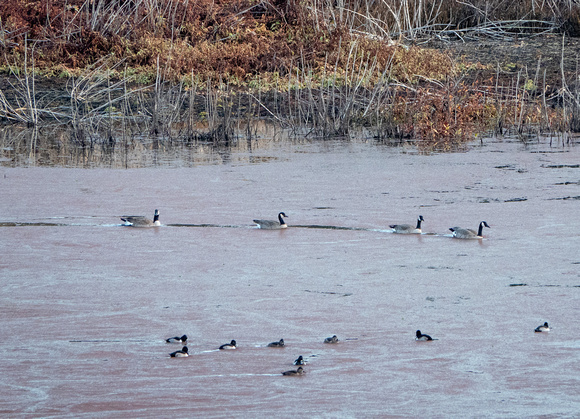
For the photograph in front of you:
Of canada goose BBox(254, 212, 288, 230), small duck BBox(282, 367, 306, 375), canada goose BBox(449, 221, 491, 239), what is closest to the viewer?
small duck BBox(282, 367, 306, 375)

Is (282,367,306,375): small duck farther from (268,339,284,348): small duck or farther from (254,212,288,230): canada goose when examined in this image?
(254,212,288,230): canada goose

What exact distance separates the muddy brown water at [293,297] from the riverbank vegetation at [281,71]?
4.44 metres

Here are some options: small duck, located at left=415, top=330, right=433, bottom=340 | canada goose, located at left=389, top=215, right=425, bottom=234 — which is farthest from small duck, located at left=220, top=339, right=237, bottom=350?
canada goose, located at left=389, top=215, right=425, bottom=234

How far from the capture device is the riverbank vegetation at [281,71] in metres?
15.1

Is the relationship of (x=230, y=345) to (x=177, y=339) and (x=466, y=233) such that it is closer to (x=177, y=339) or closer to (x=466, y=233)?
(x=177, y=339)

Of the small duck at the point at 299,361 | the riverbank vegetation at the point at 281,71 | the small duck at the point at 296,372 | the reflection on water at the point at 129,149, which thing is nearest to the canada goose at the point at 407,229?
the small duck at the point at 299,361

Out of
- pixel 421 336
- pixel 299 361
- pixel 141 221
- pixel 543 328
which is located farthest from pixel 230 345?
pixel 141 221

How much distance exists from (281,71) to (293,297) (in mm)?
13250

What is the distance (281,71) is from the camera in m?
19.1

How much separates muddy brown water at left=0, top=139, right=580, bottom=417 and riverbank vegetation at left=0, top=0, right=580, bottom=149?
444cm

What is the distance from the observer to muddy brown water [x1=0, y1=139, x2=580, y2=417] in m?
4.66

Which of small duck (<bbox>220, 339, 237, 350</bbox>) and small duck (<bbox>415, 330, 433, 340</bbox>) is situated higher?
small duck (<bbox>415, 330, 433, 340</bbox>)

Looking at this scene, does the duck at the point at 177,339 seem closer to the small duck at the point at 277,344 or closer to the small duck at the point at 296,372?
the small duck at the point at 277,344

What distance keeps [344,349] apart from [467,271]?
1998 millimetres
